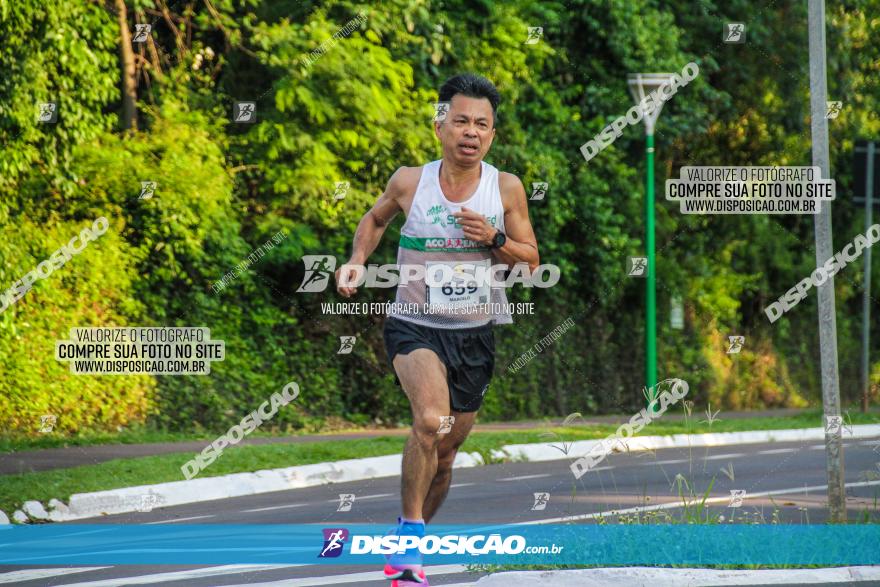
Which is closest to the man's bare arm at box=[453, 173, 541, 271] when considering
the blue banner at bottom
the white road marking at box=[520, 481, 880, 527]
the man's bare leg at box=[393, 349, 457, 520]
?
the man's bare leg at box=[393, 349, 457, 520]

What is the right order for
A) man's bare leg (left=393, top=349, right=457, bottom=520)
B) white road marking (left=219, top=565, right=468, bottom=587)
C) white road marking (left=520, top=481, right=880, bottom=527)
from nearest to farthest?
1. man's bare leg (left=393, top=349, right=457, bottom=520)
2. white road marking (left=219, top=565, right=468, bottom=587)
3. white road marking (left=520, top=481, right=880, bottom=527)

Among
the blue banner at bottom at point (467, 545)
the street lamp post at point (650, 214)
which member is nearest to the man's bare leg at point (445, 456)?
the blue banner at bottom at point (467, 545)

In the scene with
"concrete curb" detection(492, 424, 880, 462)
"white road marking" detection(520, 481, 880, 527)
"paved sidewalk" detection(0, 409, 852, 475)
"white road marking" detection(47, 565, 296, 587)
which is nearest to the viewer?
"white road marking" detection(47, 565, 296, 587)

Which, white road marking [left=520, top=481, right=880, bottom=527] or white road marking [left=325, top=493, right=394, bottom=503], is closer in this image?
white road marking [left=520, top=481, right=880, bottom=527]

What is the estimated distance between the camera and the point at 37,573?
790cm

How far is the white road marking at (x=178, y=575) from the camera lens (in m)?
7.45

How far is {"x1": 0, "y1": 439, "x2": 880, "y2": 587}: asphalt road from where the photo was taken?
766 centimetres

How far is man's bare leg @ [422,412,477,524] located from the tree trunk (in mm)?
12538

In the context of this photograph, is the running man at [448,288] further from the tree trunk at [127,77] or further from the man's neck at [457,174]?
the tree trunk at [127,77]

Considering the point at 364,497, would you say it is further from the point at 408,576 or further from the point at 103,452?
the point at 408,576

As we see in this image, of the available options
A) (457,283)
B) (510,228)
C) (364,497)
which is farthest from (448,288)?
(364,497)

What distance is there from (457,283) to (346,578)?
172 centimetres

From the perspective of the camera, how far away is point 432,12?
65.8 feet

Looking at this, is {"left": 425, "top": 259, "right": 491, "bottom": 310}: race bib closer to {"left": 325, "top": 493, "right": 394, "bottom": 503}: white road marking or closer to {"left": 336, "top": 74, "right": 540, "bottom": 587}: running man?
{"left": 336, "top": 74, "right": 540, "bottom": 587}: running man
